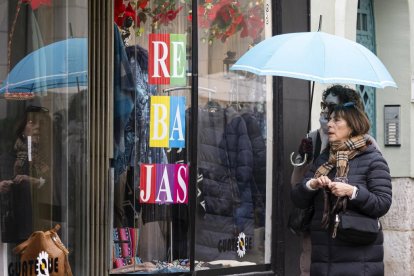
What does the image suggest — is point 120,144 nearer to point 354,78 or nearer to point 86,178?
point 86,178

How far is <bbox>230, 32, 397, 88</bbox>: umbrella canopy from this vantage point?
671cm

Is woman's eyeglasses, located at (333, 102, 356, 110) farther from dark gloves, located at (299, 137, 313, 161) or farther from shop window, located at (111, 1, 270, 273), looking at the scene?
shop window, located at (111, 1, 270, 273)

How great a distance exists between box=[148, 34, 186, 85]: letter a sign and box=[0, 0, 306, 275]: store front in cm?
1

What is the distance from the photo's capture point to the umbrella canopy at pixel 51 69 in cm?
677

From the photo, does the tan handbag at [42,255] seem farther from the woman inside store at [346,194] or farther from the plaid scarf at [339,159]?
the plaid scarf at [339,159]

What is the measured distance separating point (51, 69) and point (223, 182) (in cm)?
213

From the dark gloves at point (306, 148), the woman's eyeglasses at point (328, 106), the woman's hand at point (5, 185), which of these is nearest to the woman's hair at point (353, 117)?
the woman's eyeglasses at point (328, 106)

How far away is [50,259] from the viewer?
6.84 meters

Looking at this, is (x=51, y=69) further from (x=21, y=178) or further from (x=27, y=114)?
(x=21, y=178)

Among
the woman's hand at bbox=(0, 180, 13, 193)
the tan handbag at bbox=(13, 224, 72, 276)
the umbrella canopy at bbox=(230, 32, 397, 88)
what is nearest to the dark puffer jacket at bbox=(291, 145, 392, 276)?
the umbrella canopy at bbox=(230, 32, 397, 88)

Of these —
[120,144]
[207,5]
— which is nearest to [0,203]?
[120,144]

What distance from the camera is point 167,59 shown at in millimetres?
8250

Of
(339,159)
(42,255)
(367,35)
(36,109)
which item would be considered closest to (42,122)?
(36,109)

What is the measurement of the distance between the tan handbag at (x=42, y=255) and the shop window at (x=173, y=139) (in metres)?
1.24
